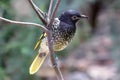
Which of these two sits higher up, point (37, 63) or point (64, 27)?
point (64, 27)

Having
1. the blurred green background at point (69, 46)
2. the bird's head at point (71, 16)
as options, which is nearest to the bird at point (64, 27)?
the bird's head at point (71, 16)

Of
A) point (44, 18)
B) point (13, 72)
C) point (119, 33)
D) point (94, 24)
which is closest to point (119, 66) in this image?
point (119, 33)

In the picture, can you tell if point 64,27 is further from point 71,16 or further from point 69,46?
point 69,46

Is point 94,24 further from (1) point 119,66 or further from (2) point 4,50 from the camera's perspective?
(2) point 4,50

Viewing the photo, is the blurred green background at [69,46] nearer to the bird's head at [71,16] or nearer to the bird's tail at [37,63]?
the bird's tail at [37,63]

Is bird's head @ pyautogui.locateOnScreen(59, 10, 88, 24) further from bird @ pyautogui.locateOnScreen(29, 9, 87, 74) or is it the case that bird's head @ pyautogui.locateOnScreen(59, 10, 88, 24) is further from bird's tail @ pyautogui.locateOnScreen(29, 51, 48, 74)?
bird's tail @ pyautogui.locateOnScreen(29, 51, 48, 74)

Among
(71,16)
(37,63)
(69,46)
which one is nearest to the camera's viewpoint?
(71,16)

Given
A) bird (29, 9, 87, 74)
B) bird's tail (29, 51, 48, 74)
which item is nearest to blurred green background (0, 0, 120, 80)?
bird's tail (29, 51, 48, 74)

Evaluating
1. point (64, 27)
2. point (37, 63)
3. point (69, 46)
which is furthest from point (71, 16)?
point (69, 46)
